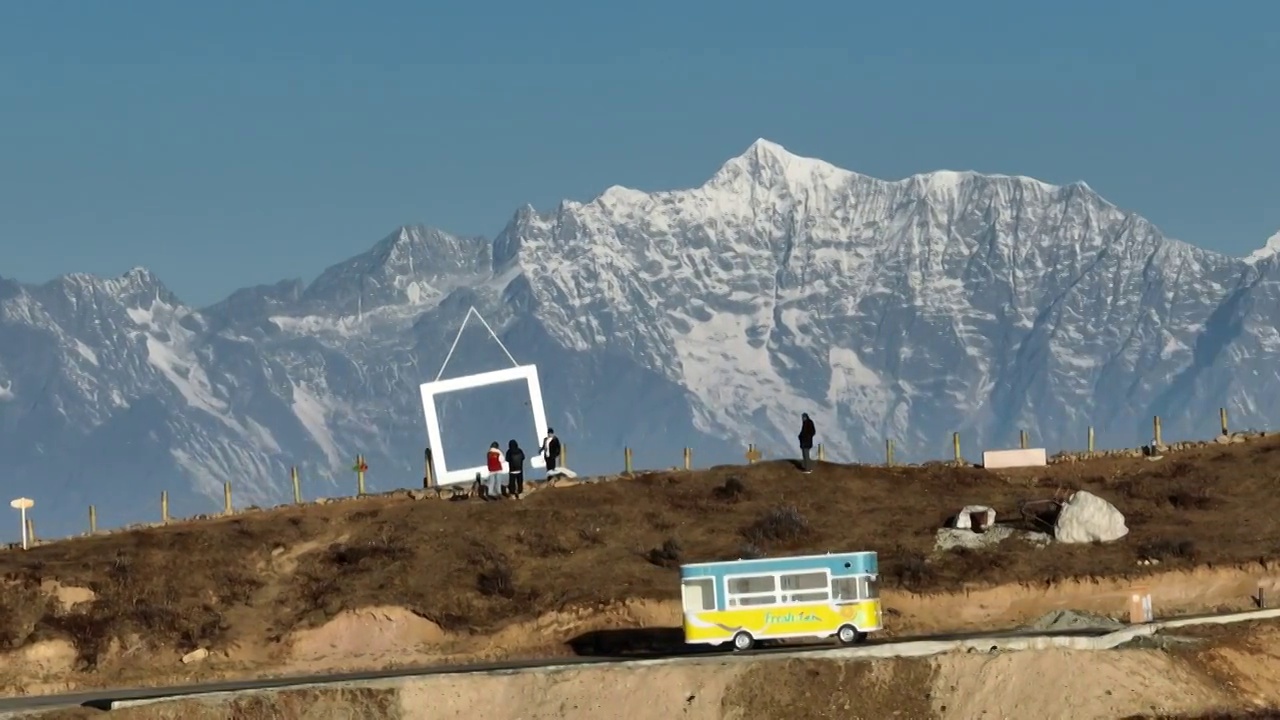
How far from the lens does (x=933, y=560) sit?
3593 inches

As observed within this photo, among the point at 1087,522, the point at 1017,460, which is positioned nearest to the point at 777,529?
the point at 1087,522

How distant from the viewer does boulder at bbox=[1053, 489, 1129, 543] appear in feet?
303

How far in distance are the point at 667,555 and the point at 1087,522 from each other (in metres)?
15.0

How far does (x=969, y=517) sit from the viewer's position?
94938 millimetres

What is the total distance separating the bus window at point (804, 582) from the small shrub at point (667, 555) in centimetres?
1573

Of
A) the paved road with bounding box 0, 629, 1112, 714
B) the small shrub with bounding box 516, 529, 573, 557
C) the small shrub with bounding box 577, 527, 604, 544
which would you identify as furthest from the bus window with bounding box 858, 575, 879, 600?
the small shrub with bounding box 577, 527, 604, 544

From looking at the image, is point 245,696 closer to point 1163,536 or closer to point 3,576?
point 3,576

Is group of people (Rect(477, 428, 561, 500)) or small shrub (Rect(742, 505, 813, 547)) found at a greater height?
group of people (Rect(477, 428, 561, 500))

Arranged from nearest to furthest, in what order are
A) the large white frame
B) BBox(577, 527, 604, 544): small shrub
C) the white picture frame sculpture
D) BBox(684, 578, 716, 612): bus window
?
1. BBox(684, 578, 716, 612): bus window
2. BBox(577, 527, 604, 544): small shrub
3. the white picture frame sculpture
4. the large white frame

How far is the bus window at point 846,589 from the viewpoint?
7744 centimetres

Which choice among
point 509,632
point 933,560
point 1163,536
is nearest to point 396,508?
point 509,632

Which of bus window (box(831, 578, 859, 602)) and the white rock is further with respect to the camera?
the white rock

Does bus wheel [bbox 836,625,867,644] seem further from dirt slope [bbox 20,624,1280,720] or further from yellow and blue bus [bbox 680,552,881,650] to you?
dirt slope [bbox 20,624,1280,720]

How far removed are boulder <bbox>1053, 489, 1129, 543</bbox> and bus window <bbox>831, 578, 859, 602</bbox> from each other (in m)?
17.0
